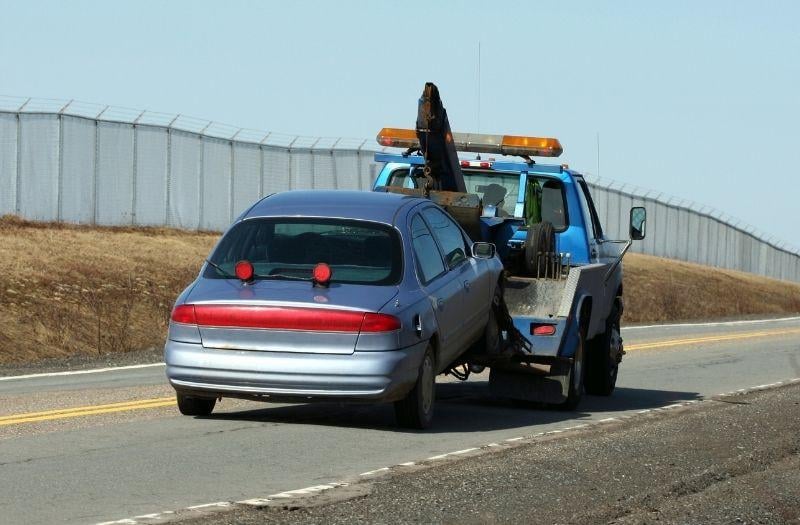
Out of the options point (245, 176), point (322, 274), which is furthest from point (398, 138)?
point (245, 176)

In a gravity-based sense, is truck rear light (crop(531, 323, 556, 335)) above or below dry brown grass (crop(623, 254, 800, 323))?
above

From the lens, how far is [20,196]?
4162 cm

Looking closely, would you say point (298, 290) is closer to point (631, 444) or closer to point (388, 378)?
point (388, 378)

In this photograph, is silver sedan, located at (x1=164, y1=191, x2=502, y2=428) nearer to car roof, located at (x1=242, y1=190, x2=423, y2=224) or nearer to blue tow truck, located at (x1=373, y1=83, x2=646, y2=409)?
car roof, located at (x1=242, y1=190, x2=423, y2=224)

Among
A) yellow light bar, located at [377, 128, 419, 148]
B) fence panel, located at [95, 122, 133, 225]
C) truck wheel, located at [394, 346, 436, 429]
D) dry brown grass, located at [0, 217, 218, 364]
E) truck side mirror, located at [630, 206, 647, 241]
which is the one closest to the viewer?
truck wheel, located at [394, 346, 436, 429]

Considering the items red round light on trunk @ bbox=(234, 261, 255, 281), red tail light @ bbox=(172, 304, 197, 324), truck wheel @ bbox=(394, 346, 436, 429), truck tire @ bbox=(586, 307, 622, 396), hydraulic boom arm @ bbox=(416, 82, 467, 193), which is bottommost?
truck tire @ bbox=(586, 307, 622, 396)

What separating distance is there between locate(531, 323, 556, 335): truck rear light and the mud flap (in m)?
0.42

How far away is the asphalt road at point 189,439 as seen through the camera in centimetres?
878

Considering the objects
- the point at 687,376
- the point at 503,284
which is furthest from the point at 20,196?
the point at 503,284

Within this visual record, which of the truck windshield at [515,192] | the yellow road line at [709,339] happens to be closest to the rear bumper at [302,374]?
the truck windshield at [515,192]

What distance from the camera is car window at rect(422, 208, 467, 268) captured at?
42.3ft

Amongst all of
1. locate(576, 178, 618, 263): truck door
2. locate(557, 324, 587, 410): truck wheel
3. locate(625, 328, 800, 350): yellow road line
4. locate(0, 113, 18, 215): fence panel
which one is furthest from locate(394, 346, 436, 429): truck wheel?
locate(0, 113, 18, 215): fence panel

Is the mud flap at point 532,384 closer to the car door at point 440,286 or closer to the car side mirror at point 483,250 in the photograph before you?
the car side mirror at point 483,250

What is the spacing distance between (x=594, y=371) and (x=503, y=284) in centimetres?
296
